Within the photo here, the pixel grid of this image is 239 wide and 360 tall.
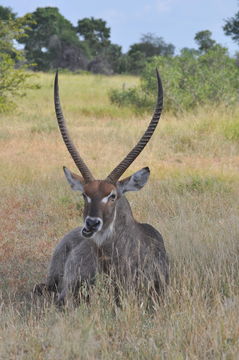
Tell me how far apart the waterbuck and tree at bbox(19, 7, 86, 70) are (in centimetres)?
4301

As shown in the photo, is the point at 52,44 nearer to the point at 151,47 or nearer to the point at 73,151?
the point at 151,47

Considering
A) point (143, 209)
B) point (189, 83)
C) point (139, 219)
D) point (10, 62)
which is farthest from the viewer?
point (189, 83)

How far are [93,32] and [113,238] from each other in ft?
169

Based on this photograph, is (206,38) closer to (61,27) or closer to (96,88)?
(61,27)

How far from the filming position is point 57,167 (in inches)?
412

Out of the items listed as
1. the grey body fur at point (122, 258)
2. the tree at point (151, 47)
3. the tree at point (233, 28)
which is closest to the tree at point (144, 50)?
the tree at point (151, 47)

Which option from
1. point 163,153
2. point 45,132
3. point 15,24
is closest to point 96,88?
point 15,24

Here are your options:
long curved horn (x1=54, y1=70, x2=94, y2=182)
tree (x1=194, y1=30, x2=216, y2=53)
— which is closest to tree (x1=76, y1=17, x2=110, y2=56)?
tree (x1=194, y1=30, x2=216, y2=53)

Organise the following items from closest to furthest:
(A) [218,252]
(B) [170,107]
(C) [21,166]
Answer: (A) [218,252]
(C) [21,166]
(B) [170,107]

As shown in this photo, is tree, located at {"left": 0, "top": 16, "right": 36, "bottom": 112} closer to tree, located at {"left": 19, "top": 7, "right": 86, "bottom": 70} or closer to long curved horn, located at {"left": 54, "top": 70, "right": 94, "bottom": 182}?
long curved horn, located at {"left": 54, "top": 70, "right": 94, "bottom": 182}

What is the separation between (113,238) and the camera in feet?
15.1

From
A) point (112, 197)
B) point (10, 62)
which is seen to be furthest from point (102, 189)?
point (10, 62)

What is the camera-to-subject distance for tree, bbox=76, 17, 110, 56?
5088 centimetres

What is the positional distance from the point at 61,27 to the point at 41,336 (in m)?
50.4
